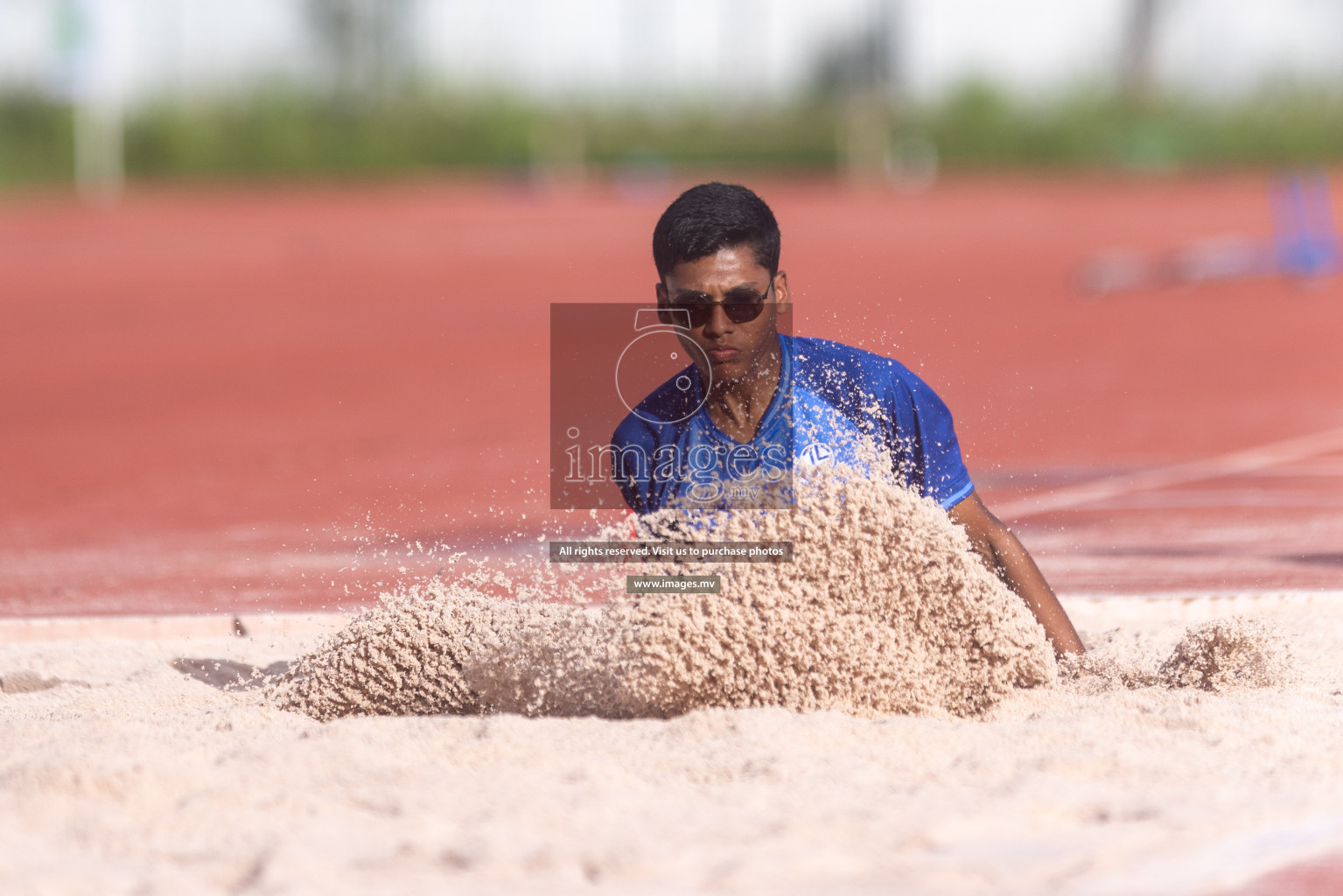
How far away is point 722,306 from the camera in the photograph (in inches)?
139

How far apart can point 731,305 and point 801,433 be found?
33 cm

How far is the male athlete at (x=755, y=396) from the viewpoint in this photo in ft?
11.7

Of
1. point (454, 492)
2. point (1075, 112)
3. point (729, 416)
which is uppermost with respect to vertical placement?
point (1075, 112)

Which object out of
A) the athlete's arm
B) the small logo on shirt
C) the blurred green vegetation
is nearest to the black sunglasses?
the small logo on shirt

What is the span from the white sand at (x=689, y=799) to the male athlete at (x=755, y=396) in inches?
21.4

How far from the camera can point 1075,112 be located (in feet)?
102

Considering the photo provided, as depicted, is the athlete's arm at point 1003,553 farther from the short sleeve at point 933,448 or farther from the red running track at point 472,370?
the red running track at point 472,370

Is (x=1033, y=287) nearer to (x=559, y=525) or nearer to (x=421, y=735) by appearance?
(x=559, y=525)

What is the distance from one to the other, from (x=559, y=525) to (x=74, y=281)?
13.8 metres

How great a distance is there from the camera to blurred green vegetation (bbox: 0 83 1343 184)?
26.1 meters

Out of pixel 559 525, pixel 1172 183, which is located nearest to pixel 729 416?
pixel 559 525

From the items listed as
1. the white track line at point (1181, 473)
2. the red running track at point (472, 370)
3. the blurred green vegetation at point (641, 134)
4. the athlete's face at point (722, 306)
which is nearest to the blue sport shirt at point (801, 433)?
the athlete's face at point (722, 306)

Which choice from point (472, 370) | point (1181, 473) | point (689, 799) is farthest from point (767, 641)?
point (472, 370)

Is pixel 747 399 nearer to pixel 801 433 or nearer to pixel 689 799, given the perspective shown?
pixel 801 433
